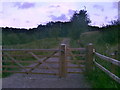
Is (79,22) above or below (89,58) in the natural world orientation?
above

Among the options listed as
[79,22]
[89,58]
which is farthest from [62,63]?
[79,22]

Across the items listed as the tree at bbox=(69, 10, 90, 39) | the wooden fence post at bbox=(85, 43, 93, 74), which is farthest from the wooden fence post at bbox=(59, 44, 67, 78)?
the tree at bbox=(69, 10, 90, 39)

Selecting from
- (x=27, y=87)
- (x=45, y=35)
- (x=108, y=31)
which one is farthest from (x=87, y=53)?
(x=45, y=35)

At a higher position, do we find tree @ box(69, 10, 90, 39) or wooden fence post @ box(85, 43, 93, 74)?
tree @ box(69, 10, 90, 39)

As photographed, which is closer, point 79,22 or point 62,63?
point 62,63

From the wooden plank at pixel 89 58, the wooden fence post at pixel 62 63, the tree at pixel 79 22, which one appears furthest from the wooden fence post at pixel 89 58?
the tree at pixel 79 22

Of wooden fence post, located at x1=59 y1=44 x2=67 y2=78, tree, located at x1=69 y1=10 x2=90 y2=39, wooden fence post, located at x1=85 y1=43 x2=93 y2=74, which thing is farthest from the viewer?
tree, located at x1=69 y1=10 x2=90 y2=39

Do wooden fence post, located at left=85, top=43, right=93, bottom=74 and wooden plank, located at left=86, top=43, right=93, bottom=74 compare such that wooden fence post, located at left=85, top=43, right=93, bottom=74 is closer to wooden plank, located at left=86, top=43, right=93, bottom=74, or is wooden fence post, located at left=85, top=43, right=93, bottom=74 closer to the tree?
wooden plank, located at left=86, top=43, right=93, bottom=74

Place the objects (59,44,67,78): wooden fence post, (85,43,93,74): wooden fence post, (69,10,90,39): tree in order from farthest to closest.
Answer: (69,10,90,39): tree < (59,44,67,78): wooden fence post < (85,43,93,74): wooden fence post

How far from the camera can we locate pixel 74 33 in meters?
41.9

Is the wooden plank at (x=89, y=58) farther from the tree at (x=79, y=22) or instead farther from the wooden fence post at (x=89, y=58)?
the tree at (x=79, y=22)

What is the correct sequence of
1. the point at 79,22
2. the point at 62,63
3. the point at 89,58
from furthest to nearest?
the point at 79,22 → the point at 62,63 → the point at 89,58

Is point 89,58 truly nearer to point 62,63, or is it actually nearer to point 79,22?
point 62,63

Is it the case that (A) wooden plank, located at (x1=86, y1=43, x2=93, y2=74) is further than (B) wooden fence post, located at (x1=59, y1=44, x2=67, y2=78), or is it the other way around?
(B) wooden fence post, located at (x1=59, y1=44, x2=67, y2=78)
